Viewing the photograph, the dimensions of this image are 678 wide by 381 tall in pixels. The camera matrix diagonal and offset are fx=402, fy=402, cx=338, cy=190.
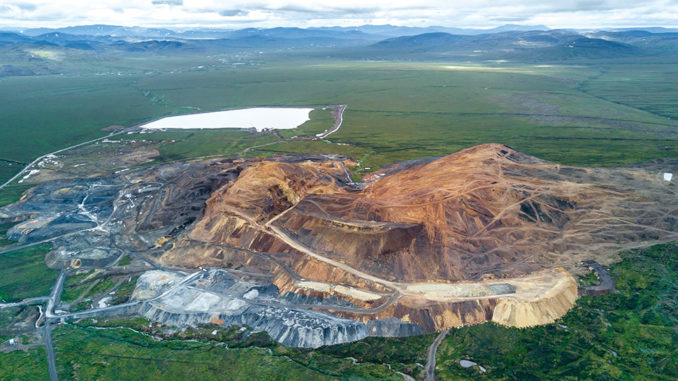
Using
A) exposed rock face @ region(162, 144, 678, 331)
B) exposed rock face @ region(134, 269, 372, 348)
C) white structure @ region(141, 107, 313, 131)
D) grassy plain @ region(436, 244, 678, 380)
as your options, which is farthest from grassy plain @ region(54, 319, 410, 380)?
white structure @ region(141, 107, 313, 131)

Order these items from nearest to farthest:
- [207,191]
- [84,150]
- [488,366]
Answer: [488,366]
[207,191]
[84,150]

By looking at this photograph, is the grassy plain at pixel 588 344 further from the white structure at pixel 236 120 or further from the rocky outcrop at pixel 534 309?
the white structure at pixel 236 120

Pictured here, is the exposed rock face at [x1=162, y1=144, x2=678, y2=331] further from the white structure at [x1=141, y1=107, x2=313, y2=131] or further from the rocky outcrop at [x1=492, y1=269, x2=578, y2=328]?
the white structure at [x1=141, y1=107, x2=313, y2=131]

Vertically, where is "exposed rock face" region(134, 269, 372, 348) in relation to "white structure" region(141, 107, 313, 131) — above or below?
below

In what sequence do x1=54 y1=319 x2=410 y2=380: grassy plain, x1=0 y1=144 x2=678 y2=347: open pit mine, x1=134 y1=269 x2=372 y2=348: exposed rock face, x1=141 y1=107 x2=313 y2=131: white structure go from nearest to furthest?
1. x1=54 y1=319 x2=410 y2=380: grassy plain
2. x1=134 y1=269 x2=372 y2=348: exposed rock face
3. x1=0 y1=144 x2=678 y2=347: open pit mine
4. x1=141 y1=107 x2=313 y2=131: white structure

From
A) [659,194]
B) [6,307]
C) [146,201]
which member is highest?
[659,194]

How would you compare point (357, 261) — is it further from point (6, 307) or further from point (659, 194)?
point (659, 194)

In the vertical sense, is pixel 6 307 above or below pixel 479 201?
below

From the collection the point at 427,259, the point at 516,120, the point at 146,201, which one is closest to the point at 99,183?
the point at 146,201
